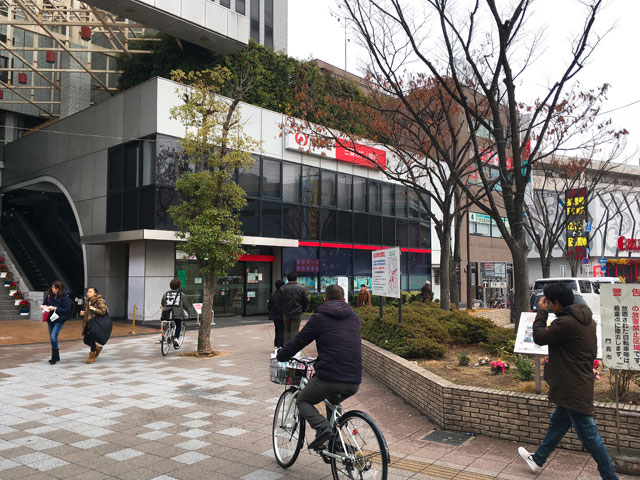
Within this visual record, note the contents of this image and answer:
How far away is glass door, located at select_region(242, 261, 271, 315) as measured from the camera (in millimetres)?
23266

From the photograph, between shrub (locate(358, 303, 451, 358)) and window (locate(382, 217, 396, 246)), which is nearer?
shrub (locate(358, 303, 451, 358))

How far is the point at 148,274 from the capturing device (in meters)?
19.3

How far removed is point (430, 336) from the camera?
33.0 feet

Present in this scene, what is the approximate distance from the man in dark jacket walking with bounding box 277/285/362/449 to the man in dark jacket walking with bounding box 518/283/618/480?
1721mm

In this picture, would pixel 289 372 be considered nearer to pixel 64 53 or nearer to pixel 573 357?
pixel 573 357

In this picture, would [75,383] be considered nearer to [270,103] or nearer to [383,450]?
[383,450]

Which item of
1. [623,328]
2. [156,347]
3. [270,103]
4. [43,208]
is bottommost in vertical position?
[156,347]

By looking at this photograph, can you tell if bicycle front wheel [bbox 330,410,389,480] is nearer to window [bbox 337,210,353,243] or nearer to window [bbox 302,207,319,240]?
window [bbox 302,207,319,240]

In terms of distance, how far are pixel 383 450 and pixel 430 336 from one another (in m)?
6.30

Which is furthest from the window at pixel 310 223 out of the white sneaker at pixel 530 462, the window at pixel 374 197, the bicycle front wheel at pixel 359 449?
the bicycle front wheel at pixel 359 449

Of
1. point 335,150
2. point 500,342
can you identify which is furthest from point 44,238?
point 500,342

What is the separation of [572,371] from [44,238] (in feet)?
95.2

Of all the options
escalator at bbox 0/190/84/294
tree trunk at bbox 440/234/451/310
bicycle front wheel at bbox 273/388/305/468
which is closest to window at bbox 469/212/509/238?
tree trunk at bbox 440/234/451/310

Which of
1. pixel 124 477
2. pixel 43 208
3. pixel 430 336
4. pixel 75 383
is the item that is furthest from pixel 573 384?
pixel 43 208
